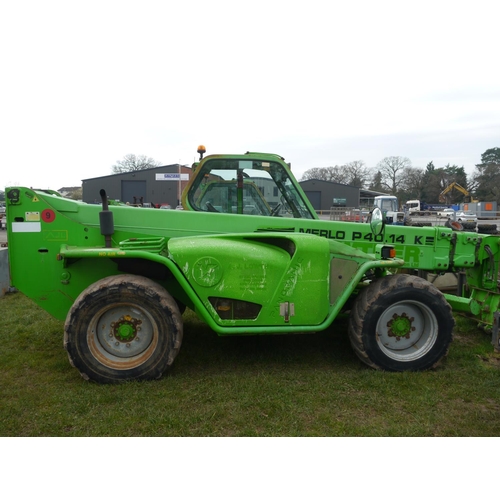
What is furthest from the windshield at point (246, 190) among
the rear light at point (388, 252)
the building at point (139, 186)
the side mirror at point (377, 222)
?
the building at point (139, 186)

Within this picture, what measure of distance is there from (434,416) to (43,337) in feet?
14.8

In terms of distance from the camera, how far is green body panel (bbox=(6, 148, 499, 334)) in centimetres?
419

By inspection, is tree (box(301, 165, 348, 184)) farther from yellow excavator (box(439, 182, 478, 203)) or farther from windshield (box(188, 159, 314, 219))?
windshield (box(188, 159, 314, 219))

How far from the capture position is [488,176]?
204ft

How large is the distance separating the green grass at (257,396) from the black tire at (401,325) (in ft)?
0.55

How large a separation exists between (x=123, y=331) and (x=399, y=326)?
2.72 meters

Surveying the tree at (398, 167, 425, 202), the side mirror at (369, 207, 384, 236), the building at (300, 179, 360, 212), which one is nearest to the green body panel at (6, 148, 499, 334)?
the side mirror at (369, 207, 384, 236)

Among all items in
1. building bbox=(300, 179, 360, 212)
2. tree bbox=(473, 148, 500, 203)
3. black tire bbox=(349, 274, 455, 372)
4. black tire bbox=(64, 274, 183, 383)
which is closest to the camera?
black tire bbox=(64, 274, 183, 383)

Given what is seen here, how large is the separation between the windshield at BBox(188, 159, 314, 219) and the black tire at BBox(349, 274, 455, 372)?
1256 mm

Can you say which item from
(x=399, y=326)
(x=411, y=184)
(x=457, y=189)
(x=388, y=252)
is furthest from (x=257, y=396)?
(x=411, y=184)

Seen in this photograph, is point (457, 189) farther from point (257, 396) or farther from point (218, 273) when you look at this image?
point (257, 396)

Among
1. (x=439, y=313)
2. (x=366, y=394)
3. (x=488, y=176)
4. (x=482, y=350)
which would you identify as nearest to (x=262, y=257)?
(x=366, y=394)

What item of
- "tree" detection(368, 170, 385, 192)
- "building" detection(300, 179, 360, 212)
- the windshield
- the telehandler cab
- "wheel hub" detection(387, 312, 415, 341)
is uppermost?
"tree" detection(368, 170, 385, 192)

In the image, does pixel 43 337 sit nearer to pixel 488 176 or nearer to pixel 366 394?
pixel 366 394
